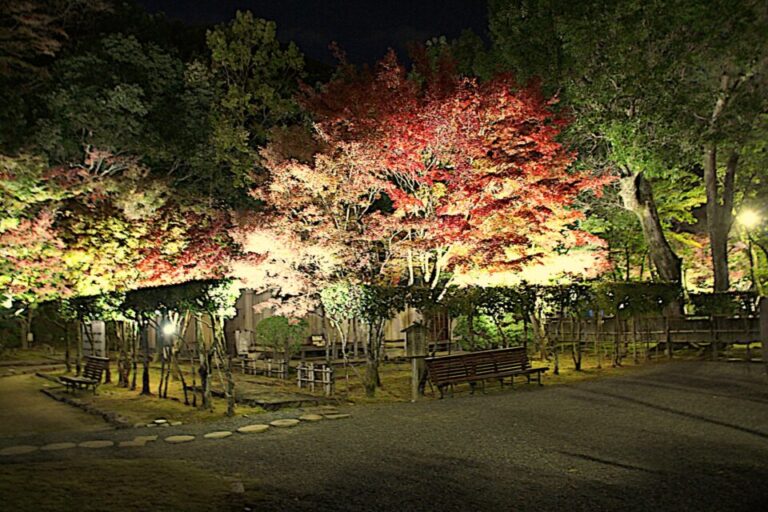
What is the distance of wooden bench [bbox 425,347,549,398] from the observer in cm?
1281

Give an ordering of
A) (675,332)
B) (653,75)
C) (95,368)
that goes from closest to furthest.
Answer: (95,368) → (675,332) → (653,75)

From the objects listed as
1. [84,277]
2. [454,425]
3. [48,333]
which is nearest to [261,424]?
[454,425]

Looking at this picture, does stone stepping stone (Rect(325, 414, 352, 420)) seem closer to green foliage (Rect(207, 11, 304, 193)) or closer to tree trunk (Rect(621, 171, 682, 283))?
green foliage (Rect(207, 11, 304, 193))

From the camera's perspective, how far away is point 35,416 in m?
13.0

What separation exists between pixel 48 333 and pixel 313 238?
21.4 meters

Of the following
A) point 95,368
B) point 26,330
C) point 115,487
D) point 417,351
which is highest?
point 26,330

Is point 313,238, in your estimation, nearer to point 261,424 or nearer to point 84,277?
point 261,424

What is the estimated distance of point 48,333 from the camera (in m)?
29.6

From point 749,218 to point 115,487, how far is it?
25188 millimetres

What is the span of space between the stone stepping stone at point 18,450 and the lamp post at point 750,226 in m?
25.0

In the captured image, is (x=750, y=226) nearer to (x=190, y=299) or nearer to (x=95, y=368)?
(x=190, y=299)

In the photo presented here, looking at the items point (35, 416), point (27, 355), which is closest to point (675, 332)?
point (35, 416)

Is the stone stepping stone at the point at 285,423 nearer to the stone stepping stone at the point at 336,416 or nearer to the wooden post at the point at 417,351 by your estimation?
the stone stepping stone at the point at 336,416

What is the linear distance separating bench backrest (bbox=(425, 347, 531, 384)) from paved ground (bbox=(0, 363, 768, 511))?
0.72m
